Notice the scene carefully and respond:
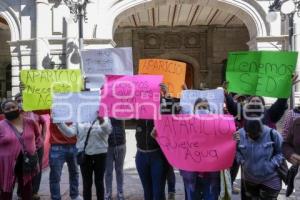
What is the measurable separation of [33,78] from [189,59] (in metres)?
14.5

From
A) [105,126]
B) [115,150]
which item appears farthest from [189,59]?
[105,126]

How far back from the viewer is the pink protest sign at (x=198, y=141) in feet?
16.0

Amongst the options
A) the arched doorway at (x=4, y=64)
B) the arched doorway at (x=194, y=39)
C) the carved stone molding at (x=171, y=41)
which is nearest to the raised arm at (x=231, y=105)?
the arched doorway at (x=194, y=39)

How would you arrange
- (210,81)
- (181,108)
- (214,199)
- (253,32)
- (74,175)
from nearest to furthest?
(214,199) → (181,108) → (74,175) → (253,32) → (210,81)

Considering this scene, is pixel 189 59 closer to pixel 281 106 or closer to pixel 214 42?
pixel 214 42

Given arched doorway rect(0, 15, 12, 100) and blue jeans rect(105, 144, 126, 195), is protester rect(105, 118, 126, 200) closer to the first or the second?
blue jeans rect(105, 144, 126, 195)

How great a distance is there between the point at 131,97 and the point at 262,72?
146 cm

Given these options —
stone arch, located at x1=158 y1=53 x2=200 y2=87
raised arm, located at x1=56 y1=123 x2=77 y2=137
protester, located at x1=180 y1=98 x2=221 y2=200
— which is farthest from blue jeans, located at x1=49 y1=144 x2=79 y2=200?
stone arch, located at x1=158 y1=53 x2=200 y2=87

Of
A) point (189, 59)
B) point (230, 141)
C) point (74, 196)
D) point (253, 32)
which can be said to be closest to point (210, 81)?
point (189, 59)

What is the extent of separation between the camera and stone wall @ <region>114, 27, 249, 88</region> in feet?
65.4

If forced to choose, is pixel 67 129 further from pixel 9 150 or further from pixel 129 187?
pixel 129 187

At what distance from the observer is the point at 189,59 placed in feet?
66.3

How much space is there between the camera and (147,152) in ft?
18.0

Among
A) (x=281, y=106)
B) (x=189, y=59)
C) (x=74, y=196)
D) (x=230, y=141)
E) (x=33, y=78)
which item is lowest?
(x=74, y=196)
